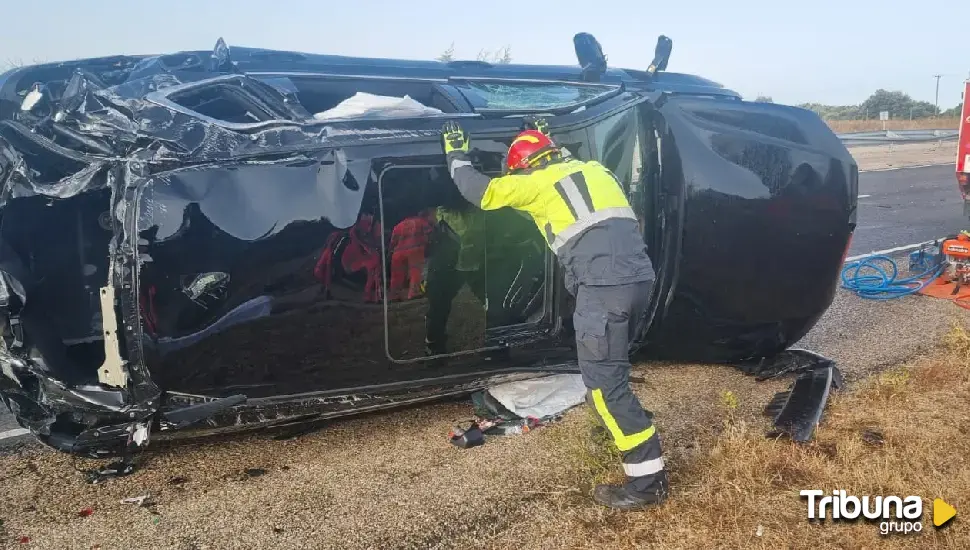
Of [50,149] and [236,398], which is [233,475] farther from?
[50,149]

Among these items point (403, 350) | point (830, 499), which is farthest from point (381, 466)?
point (830, 499)

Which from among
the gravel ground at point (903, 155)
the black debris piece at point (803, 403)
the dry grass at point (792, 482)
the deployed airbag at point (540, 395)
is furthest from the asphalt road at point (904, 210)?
the gravel ground at point (903, 155)

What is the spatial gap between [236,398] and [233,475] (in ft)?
1.46

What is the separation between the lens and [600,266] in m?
2.87

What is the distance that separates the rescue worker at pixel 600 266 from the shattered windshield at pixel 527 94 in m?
0.62

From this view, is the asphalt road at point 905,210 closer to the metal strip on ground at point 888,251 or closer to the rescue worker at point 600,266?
the metal strip on ground at point 888,251

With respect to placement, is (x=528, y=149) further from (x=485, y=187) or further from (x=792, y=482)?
(x=792, y=482)

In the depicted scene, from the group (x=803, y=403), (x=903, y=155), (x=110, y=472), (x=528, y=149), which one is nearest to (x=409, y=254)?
(x=528, y=149)

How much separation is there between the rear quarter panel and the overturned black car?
12mm

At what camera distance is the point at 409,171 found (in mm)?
3006

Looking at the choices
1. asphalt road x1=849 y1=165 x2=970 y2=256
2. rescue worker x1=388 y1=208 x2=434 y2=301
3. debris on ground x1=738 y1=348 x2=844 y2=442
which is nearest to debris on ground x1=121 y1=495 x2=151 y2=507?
rescue worker x1=388 y1=208 x2=434 y2=301

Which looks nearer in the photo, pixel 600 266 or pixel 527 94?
pixel 600 266

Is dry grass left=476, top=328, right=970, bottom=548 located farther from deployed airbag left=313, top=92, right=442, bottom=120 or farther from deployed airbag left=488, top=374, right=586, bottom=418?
deployed airbag left=313, top=92, right=442, bottom=120

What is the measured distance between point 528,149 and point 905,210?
10.1m
